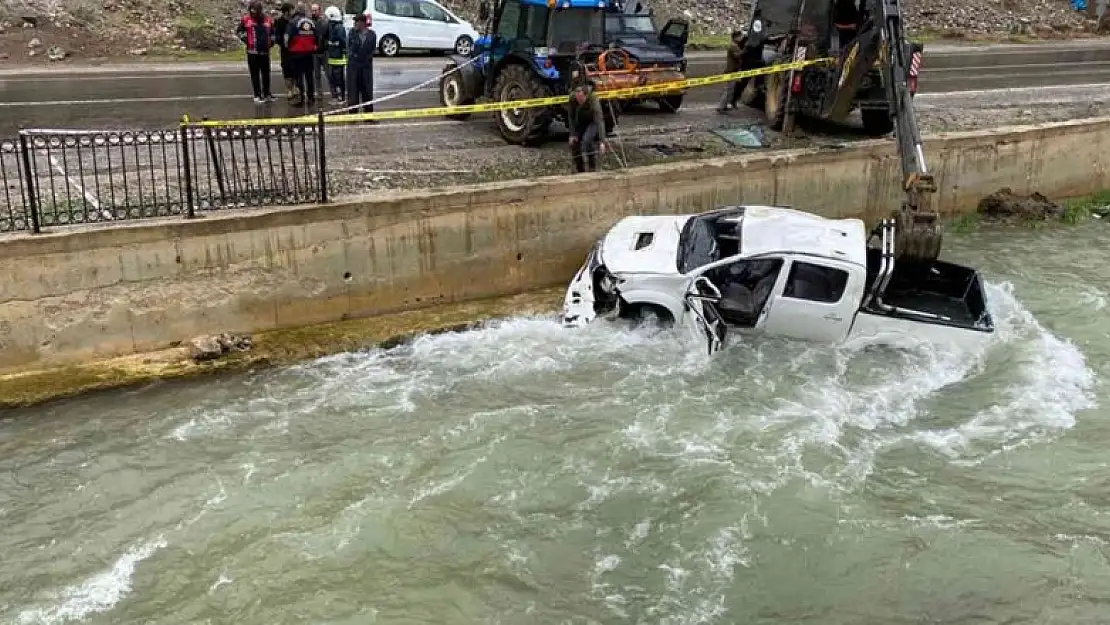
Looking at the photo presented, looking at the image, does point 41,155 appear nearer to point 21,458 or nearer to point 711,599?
point 21,458

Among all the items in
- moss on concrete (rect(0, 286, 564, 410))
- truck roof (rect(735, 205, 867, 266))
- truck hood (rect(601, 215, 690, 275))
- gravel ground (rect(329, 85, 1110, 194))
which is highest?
gravel ground (rect(329, 85, 1110, 194))

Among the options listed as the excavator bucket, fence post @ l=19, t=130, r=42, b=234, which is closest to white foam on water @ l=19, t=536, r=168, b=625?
fence post @ l=19, t=130, r=42, b=234

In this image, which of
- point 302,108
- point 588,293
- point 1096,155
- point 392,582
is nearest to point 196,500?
point 392,582

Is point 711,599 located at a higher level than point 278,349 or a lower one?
lower

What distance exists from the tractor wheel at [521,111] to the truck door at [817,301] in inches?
204

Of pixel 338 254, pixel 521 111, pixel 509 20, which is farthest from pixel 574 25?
pixel 338 254

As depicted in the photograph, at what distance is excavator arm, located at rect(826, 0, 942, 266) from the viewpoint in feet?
33.9

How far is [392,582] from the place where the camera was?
23.0 ft

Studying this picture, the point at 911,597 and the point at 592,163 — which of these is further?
the point at 592,163

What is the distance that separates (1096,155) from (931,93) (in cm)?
373

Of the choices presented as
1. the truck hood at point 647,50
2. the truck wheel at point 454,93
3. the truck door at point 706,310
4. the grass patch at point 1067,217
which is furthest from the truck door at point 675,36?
the truck door at point 706,310

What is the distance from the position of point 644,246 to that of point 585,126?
2.70 metres

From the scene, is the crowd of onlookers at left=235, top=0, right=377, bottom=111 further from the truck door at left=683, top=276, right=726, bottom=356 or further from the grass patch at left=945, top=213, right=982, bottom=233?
the grass patch at left=945, top=213, right=982, bottom=233

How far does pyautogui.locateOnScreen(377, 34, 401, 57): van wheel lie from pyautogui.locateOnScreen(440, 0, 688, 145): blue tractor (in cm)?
871
